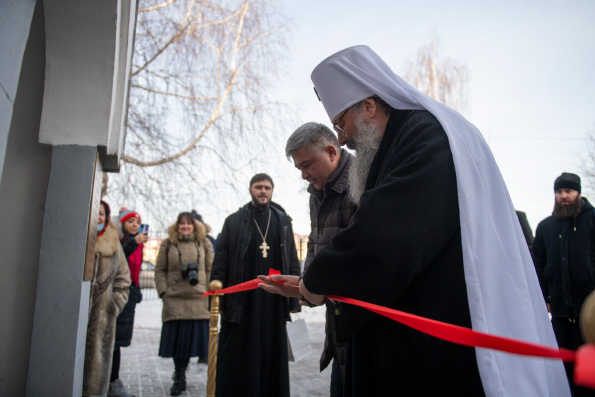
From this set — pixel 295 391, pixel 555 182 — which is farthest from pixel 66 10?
pixel 555 182

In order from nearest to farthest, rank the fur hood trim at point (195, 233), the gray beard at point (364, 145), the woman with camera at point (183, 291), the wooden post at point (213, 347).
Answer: the gray beard at point (364, 145)
the wooden post at point (213, 347)
the woman with camera at point (183, 291)
the fur hood trim at point (195, 233)

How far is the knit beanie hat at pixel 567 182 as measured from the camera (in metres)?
5.02

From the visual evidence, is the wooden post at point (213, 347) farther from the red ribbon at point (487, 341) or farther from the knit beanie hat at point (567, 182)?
the knit beanie hat at point (567, 182)

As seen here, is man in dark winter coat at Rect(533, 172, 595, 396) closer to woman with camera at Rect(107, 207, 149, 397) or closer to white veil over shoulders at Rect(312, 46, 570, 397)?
white veil over shoulders at Rect(312, 46, 570, 397)

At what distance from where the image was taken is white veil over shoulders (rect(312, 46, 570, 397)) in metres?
1.53

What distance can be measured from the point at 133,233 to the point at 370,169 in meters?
4.90

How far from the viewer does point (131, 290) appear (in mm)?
5766

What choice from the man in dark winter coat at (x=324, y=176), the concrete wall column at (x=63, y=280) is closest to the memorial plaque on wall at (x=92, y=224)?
the concrete wall column at (x=63, y=280)

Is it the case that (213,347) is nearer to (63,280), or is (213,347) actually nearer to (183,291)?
(63,280)

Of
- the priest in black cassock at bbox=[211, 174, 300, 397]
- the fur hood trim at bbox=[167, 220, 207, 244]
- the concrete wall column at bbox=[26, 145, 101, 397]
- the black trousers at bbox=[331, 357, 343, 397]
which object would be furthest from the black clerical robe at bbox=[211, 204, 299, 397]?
the black trousers at bbox=[331, 357, 343, 397]

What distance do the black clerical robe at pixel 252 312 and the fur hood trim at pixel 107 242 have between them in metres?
1.09

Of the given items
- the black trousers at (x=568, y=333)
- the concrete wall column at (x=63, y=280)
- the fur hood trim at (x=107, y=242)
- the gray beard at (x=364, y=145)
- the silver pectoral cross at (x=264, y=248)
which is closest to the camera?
the gray beard at (x=364, y=145)

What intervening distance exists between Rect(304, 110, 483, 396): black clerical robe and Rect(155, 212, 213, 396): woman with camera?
4.29m

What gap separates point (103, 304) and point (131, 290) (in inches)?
43.9
